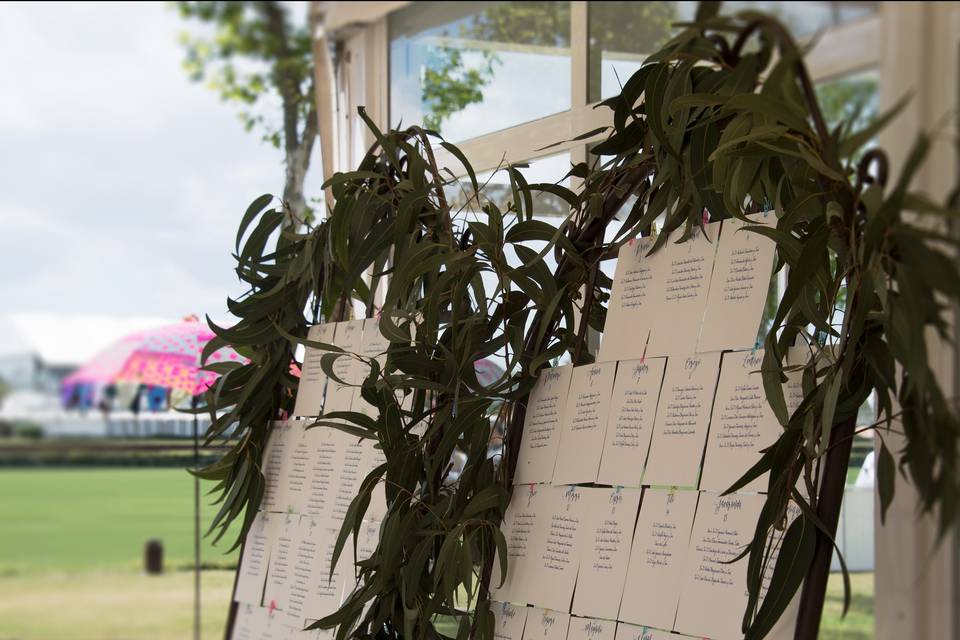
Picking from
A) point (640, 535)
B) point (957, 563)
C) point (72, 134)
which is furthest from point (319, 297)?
point (72, 134)

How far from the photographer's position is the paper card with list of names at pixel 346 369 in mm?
1531

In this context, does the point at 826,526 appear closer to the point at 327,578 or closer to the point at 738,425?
the point at 738,425

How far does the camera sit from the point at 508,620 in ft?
3.91

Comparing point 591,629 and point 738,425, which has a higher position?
point 738,425

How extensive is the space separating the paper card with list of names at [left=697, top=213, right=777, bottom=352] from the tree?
1.96m

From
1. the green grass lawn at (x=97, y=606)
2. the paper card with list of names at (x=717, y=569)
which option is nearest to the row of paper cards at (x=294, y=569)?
the paper card with list of names at (x=717, y=569)

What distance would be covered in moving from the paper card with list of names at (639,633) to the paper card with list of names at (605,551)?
2 centimetres

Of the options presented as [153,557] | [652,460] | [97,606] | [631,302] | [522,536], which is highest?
[631,302]

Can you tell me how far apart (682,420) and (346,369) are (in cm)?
67

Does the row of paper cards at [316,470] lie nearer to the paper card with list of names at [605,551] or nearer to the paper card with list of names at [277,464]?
the paper card with list of names at [277,464]

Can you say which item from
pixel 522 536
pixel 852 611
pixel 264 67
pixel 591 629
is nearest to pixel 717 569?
pixel 591 629

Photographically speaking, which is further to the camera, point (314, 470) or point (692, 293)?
point (314, 470)

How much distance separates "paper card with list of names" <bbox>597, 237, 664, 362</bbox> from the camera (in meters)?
1.11

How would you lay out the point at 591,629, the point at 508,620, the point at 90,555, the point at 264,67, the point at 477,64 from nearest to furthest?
the point at 591,629 → the point at 508,620 → the point at 477,64 → the point at 264,67 → the point at 90,555
